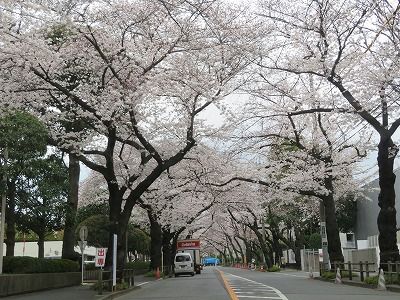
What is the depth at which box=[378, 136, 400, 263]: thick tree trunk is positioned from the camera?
18916 mm

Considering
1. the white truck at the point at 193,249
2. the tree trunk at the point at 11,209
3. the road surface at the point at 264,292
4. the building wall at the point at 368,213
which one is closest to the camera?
the road surface at the point at 264,292

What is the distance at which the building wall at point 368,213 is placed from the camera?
3934 cm

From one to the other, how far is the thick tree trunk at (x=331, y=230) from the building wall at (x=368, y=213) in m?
10.9

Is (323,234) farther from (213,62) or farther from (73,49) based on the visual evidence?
(73,49)

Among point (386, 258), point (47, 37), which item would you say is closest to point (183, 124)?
point (47, 37)

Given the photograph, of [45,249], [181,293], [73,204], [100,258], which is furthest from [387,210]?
[45,249]

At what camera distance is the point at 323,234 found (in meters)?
29.0

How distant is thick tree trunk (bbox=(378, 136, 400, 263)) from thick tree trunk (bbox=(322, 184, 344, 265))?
26.0 feet

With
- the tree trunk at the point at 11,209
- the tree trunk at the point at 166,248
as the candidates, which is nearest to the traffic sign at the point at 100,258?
the tree trunk at the point at 11,209

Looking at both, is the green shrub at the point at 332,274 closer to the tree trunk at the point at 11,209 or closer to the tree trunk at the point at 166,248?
the tree trunk at the point at 11,209

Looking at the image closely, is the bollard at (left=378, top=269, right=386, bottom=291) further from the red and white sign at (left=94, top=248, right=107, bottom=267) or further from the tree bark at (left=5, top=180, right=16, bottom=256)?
the tree bark at (left=5, top=180, right=16, bottom=256)

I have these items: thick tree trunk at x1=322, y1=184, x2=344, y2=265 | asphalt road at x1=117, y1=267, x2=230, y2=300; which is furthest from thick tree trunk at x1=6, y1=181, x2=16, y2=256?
thick tree trunk at x1=322, y1=184, x2=344, y2=265

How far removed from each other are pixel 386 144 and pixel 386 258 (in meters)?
4.34

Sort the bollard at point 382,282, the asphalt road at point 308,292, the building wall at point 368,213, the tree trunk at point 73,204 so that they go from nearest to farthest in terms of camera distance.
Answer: the asphalt road at point 308,292
the bollard at point 382,282
the tree trunk at point 73,204
the building wall at point 368,213
